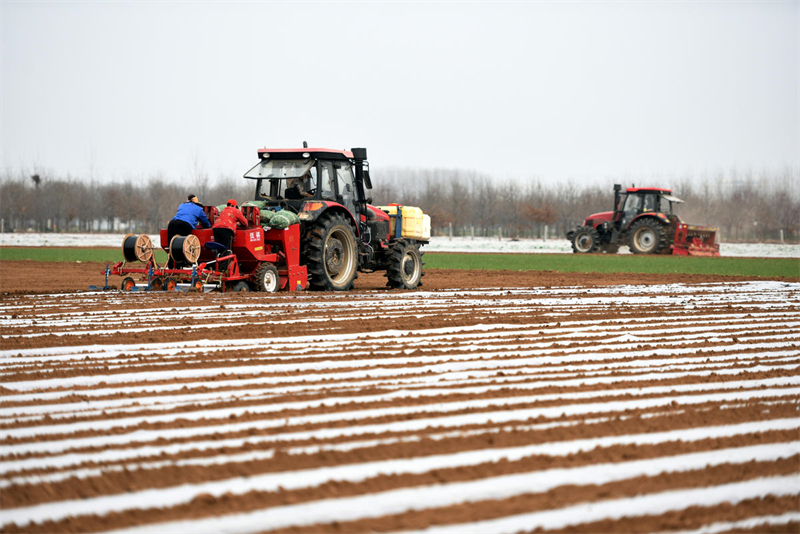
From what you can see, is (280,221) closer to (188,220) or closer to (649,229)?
(188,220)

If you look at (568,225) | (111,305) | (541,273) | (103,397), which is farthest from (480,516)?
(568,225)

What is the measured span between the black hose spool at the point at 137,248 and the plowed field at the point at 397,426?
3213mm

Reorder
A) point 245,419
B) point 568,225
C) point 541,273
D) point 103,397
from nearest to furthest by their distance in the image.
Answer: point 245,419 < point 103,397 < point 541,273 < point 568,225

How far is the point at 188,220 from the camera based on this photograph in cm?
1198

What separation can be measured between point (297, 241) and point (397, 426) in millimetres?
8266

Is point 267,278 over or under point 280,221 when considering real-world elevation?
under

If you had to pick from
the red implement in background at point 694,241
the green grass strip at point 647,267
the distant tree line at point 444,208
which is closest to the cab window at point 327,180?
the green grass strip at point 647,267

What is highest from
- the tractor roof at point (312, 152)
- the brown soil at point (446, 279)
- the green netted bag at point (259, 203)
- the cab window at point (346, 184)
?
the tractor roof at point (312, 152)

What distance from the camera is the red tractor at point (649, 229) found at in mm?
31141

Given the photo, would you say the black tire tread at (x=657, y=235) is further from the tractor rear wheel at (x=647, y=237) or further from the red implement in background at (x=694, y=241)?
the red implement in background at (x=694, y=241)

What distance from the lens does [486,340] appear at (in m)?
7.79

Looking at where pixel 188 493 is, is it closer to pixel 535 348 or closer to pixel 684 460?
pixel 684 460

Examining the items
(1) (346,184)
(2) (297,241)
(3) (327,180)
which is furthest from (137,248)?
(1) (346,184)

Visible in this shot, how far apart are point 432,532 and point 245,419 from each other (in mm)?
1875
